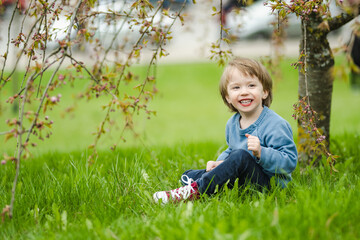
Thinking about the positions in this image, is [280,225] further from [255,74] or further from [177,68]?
[177,68]

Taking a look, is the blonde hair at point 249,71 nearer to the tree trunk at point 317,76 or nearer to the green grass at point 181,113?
the tree trunk at point 317,76

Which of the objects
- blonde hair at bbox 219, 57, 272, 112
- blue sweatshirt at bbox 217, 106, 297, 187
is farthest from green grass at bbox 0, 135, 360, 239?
blonde hair at bbox 219, 57, 272, 112

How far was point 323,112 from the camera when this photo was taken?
3107 mm

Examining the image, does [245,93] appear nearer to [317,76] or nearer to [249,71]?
[249,71]

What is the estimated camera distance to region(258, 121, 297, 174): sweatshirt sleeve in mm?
2305

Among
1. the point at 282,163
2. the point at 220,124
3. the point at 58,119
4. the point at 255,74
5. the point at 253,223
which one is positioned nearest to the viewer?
the point at 253,223

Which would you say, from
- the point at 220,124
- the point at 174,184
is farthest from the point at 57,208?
the point at 220,124

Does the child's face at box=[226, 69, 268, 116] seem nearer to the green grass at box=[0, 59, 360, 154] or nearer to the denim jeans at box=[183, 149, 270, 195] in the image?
the denim jeans at box=[183, 149, 270, 195]

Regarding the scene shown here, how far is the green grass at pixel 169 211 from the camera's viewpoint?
171cm

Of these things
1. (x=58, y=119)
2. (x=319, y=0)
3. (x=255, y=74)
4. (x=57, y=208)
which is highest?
(x=319, y=0)

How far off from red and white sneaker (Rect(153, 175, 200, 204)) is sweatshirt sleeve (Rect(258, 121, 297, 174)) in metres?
0.45

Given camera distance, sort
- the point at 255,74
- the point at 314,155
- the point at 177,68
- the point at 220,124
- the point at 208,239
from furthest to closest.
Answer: the point at 177,68 → the point at 220,124 → the point at 314,155 → the point at 255,74 → the point at 208,239

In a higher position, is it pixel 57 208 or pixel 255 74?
pixel 255 74

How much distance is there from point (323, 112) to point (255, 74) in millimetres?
877
